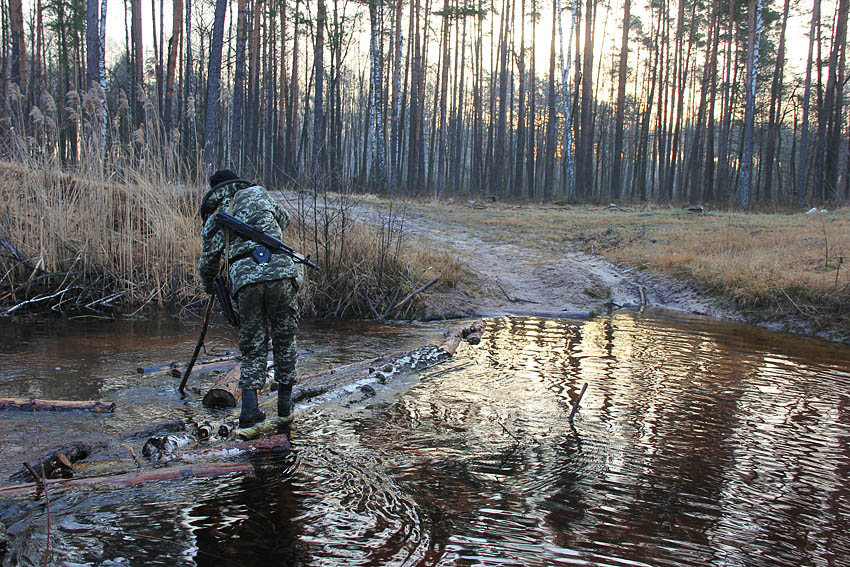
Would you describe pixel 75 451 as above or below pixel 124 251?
below

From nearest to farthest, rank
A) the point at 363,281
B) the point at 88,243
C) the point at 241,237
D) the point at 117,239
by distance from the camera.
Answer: the point at 241,237
the point at 88,243
the point at 117,239
the point at 363,281

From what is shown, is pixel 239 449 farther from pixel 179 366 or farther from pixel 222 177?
pixel 179 366

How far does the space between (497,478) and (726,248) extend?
35.9 feet

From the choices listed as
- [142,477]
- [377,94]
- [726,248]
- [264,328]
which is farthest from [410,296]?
[377,94]

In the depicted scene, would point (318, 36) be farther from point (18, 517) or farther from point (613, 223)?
point (18, 517)

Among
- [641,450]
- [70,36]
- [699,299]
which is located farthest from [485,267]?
[70,36]

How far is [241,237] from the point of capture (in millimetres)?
4066

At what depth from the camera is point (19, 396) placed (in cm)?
471

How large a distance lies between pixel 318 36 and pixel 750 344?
18.8 m

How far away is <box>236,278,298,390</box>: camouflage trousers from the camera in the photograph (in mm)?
4012

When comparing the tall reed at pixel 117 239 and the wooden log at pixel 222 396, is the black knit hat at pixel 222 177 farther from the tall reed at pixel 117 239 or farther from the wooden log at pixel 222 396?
the tall reed at pixel 117 239

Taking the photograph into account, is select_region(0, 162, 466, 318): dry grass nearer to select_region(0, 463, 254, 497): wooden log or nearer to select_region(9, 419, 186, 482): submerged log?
select_region(9, 419, 186, 482): submerged log

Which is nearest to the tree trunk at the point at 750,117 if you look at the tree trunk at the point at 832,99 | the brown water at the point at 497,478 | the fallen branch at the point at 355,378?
the tree trunk at the point at 832,99

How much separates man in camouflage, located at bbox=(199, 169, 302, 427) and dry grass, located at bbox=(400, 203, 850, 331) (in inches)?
320
